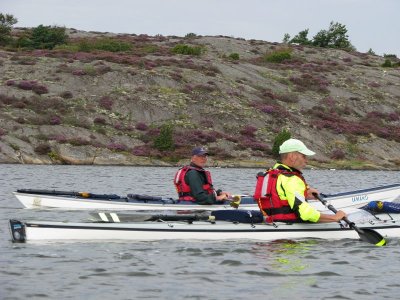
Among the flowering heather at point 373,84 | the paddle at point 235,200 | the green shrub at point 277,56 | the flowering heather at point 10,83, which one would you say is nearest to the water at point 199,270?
the paddle at point 235,200

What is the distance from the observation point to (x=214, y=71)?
74000mm

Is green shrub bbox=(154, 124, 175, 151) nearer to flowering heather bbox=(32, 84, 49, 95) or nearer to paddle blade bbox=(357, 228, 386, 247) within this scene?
flowering heather bbox=(32, 84, 49, 95)

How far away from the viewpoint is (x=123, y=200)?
A: 22.2 m

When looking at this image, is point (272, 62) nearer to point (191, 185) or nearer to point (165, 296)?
point (191, 185)

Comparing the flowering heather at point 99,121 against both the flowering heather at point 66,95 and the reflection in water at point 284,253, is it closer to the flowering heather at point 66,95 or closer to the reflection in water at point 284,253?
the flowering heather at point 66,95

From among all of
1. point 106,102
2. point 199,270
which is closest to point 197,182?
point 199,270

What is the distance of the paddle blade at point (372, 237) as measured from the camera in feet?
Answer: 49.9

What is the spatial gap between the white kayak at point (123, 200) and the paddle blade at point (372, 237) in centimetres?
599

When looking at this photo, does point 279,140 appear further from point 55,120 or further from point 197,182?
point 197,182

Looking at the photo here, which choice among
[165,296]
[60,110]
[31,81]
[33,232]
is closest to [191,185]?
[33,232]

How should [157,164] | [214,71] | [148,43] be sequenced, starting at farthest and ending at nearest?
[148,43] < [214,71] < [157,164]

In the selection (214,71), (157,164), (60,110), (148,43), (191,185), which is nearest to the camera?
(191,185)

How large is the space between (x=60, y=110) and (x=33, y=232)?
48.4m

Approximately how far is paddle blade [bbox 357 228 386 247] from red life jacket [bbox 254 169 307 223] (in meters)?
1.33
